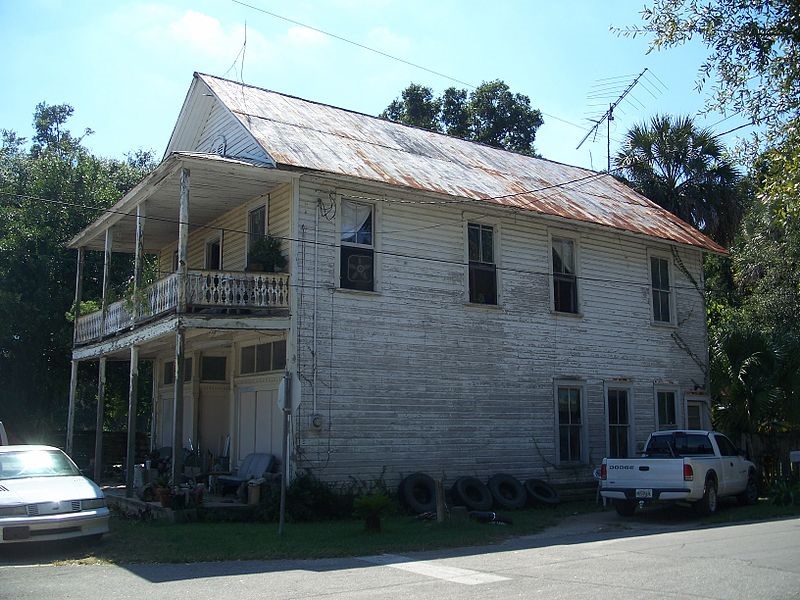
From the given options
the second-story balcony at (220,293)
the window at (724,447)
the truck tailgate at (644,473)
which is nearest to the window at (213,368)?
the second-story balcony at (220,293)

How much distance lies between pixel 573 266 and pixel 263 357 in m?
7.98

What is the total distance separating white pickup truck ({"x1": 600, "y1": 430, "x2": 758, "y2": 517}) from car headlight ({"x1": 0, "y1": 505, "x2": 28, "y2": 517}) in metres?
10.2

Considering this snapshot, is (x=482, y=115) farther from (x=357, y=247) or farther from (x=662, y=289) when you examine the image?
(x=357, y=247)

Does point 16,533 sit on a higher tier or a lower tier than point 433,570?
higher

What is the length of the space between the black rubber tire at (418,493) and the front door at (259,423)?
8.62 ft

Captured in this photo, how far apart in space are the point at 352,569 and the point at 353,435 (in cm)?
607

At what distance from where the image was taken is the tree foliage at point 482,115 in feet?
151

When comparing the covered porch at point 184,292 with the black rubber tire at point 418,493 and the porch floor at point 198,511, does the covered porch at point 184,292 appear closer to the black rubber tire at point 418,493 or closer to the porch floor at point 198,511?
the porch floor at point 198,511

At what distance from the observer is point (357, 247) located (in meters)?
16.8

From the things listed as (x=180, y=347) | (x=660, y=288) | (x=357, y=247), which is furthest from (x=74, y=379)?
(x=660, y=288)

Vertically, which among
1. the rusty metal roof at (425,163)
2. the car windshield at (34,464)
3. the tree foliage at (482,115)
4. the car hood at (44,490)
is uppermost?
the tree foliage at (482,115)

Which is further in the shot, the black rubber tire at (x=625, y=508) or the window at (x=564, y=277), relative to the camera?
the window at (x=564, y=277)

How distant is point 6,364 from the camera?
2788 cm

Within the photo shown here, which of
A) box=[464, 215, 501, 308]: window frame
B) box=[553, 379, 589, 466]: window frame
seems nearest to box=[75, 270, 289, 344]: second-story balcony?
box=[464, 215, 501, 308]: window frame
